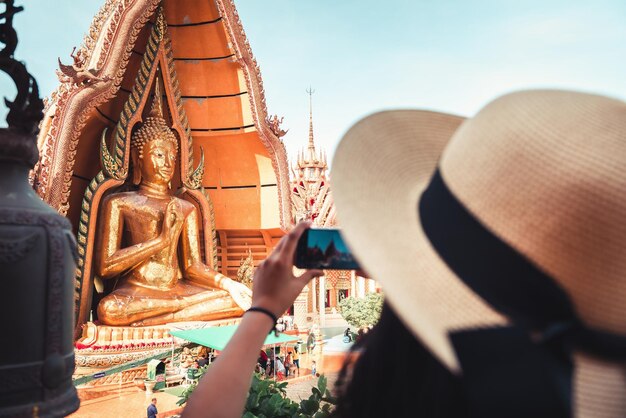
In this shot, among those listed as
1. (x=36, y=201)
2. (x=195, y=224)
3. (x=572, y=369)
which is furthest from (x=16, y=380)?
(x=195, y=224)

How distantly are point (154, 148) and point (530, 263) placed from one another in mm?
5216

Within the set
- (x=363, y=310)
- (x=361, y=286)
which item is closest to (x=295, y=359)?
(x=363, y=310)

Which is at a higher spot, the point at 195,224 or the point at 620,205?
the point at 620,205

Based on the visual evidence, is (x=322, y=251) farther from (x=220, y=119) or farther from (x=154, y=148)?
(x=220, y=119)

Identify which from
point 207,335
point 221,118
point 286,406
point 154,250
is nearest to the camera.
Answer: point 286,406

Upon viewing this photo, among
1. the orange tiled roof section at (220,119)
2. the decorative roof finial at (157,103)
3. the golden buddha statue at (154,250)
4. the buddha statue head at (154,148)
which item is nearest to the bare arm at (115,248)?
the golden buddha statue at (154,250)

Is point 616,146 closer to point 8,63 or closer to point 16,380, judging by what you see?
point 16,380

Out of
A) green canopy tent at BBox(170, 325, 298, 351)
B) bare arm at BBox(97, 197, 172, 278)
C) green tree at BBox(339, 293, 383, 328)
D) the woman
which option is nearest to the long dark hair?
the woman

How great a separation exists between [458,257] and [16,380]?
0.83m

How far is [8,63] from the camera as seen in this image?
987mm

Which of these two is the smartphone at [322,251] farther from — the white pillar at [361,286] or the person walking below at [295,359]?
the white pillar at [361,286]

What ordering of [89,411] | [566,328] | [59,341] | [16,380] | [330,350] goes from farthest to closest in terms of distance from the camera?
[330,350], [89,411], [59,341], [16,380], [566,328]

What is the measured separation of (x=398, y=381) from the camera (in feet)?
1.69

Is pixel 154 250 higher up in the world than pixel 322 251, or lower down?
lower down
